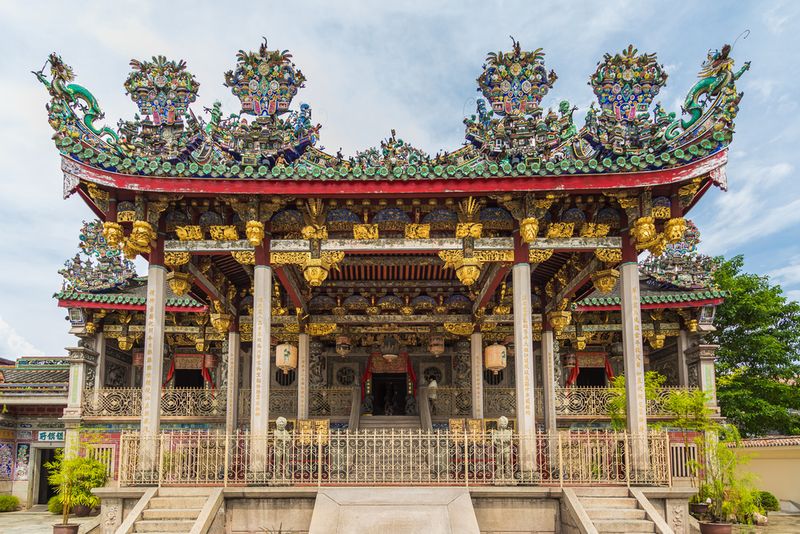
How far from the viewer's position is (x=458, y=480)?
504 inches

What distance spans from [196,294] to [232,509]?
8.30 metres

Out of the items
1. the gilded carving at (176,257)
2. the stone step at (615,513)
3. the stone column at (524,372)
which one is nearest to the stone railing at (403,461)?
the stone column at (524,372)

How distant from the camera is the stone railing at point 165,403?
73.3 ft

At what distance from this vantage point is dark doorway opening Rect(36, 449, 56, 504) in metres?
25.0

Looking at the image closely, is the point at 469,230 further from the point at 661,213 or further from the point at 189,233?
the point at 189,233

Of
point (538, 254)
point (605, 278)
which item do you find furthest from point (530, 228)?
point (605, 278)

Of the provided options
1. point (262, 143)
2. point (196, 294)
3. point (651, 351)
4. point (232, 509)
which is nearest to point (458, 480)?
point (232, 509)

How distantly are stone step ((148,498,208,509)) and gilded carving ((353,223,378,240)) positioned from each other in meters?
5.98

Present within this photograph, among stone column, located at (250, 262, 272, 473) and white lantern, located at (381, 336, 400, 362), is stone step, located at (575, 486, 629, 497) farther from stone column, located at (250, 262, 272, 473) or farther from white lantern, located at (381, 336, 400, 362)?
white lantern, located at (381, 336, 400, 362)

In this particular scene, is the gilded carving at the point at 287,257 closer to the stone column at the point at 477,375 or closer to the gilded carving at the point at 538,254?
the gilded carving at the point at 538,254

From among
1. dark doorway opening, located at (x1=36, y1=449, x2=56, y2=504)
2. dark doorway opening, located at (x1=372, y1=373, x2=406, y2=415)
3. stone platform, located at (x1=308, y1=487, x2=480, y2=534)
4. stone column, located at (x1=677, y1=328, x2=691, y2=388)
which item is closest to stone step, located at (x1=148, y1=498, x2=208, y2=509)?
stone platform, located at (x1=308, y1=487, x2=480, y2=534)

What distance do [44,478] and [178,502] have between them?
53.4 feet

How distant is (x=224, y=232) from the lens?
14.5 m

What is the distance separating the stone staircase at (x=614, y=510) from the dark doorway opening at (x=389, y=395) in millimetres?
14792
